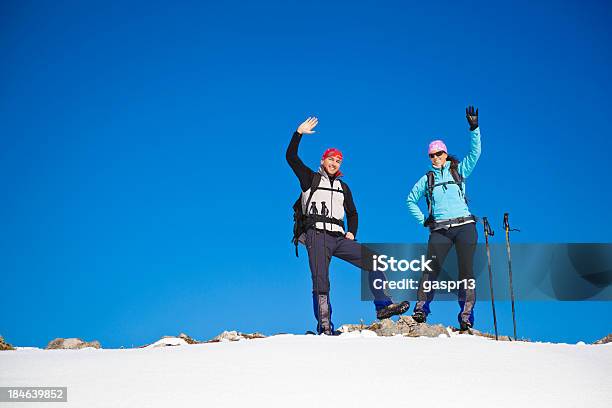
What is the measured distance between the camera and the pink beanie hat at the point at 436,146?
9008 mm

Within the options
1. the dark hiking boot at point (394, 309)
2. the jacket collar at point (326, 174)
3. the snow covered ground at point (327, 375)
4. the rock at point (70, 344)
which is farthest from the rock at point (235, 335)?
the snow covered ground at point (327, 375)

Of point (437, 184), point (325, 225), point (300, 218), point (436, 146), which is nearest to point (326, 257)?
point (325, 225)

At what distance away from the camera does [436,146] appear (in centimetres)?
904

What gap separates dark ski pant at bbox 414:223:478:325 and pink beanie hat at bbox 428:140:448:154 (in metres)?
1.18

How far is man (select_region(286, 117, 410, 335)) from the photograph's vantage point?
26.7ft

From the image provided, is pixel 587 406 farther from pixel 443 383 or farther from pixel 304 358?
pixel 304 358

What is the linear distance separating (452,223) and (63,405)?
6.23m

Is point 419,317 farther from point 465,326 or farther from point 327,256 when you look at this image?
point 327,256

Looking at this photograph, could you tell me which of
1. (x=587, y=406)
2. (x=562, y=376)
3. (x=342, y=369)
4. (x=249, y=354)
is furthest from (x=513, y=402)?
(x=249, y=354)

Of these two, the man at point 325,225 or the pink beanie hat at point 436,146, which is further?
the pink beanie hat at point 436,146

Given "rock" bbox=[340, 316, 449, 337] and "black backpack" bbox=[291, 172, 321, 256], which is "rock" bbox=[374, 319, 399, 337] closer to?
"rock" bbox=[340, 316, 449, 337]

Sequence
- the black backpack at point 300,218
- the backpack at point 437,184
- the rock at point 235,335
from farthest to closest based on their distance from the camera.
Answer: the rock at point 235,335
the backpack at point 437,184
the black backpack at point 300,218

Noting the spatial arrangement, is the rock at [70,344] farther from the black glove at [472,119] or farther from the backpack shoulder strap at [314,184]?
the black glove at [472,119]

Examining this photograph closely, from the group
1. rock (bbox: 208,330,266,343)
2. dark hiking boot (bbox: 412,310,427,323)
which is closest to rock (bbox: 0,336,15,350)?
rock (bbox: 208,330,266,343)
